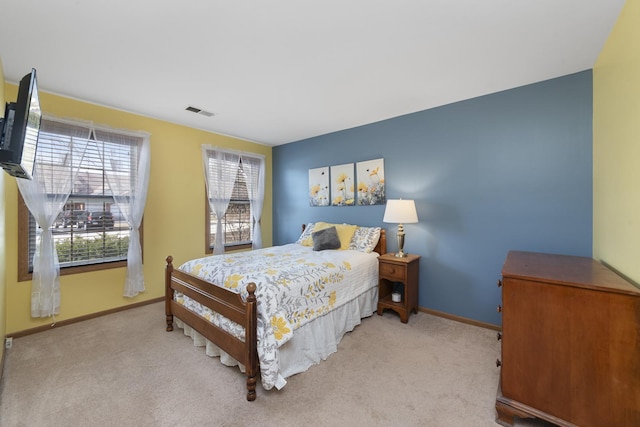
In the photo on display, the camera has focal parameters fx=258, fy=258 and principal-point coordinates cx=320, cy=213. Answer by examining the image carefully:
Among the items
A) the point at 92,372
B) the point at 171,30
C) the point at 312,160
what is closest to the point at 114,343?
the point at 92,372

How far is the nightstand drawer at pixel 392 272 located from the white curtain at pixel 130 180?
9.77 feet

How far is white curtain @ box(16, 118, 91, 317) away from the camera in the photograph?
99.8 inches

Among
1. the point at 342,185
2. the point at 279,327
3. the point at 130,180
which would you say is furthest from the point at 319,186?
the point at 279,327

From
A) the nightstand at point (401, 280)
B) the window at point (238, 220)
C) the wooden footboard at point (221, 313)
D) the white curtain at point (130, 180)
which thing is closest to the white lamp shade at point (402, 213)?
the nightstand at point (401, 280)

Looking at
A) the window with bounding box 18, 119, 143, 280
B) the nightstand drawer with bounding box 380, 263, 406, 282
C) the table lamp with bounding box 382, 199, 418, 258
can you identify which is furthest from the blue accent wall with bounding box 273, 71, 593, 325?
the window with bounding box 18, 119, 143, 280

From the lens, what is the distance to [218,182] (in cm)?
403

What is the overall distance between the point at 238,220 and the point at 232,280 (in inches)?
98.3

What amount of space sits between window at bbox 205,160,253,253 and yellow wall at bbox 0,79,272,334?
0.40 m

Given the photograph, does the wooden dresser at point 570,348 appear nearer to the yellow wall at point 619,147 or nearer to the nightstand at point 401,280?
the yellow wall at point 619,147

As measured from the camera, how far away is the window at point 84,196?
2607mm

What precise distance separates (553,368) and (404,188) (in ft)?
7.42

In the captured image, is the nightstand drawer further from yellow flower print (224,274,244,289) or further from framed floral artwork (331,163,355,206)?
yellow flower print (224,274,244,289)

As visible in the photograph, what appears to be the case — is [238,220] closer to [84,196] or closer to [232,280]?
[84,196]

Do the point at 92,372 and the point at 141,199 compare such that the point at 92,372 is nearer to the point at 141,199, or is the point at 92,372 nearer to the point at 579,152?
the point at 141,199
